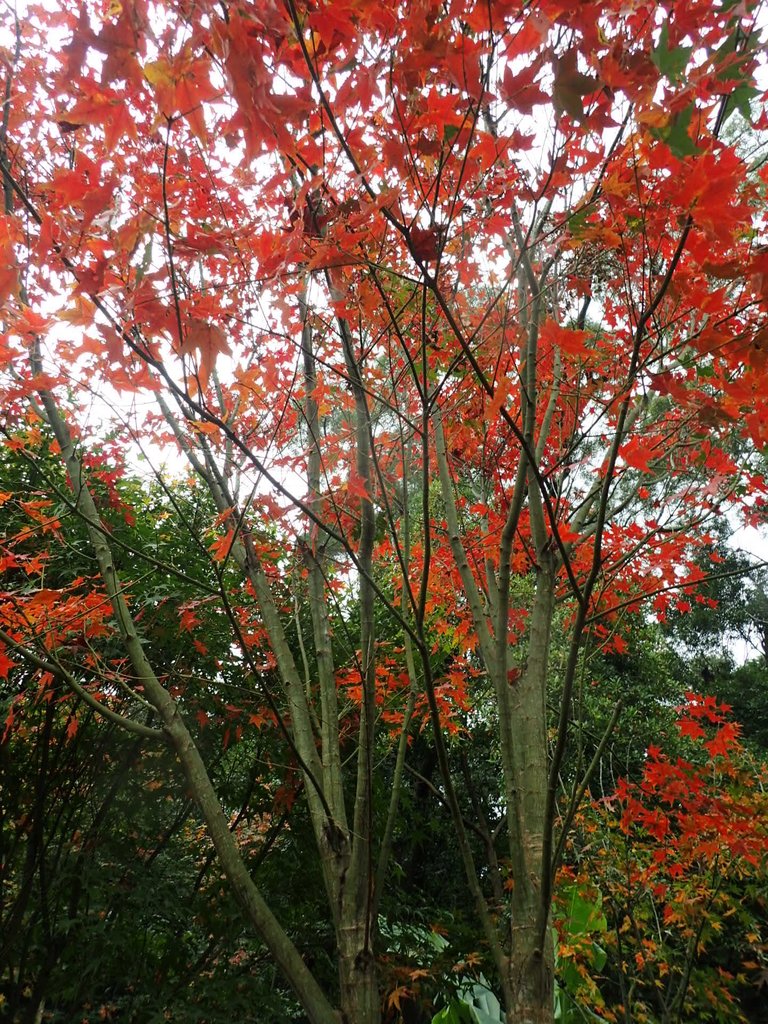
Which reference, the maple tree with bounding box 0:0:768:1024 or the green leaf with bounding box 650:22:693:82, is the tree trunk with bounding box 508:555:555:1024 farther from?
the green leaf with bounding box 650:22:693:82

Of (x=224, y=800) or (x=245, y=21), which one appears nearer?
(x=245, y=21)

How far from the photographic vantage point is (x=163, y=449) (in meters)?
3.43

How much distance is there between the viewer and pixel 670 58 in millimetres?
1271

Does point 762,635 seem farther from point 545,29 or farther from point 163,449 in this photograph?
point 545,29

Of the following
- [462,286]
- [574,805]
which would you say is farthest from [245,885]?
[462,286]

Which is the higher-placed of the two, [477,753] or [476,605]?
[477,753]

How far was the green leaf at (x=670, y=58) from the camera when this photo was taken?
4.13ft

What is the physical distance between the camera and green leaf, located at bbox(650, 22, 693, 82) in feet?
4.13

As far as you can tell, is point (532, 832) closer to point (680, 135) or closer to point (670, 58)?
point (680, 135)

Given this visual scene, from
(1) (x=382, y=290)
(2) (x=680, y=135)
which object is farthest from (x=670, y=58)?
(1) (x=382, y=290)

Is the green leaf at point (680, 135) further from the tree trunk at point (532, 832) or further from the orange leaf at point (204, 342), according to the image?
the tree trunk at point (532, 832)

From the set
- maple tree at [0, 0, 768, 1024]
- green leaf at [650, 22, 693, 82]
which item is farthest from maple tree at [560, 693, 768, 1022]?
green leaf at [650, 22, 693, 82]

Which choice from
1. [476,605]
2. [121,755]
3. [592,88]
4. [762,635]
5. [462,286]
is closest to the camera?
[592,88]

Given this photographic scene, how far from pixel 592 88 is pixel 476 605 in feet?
5.18
